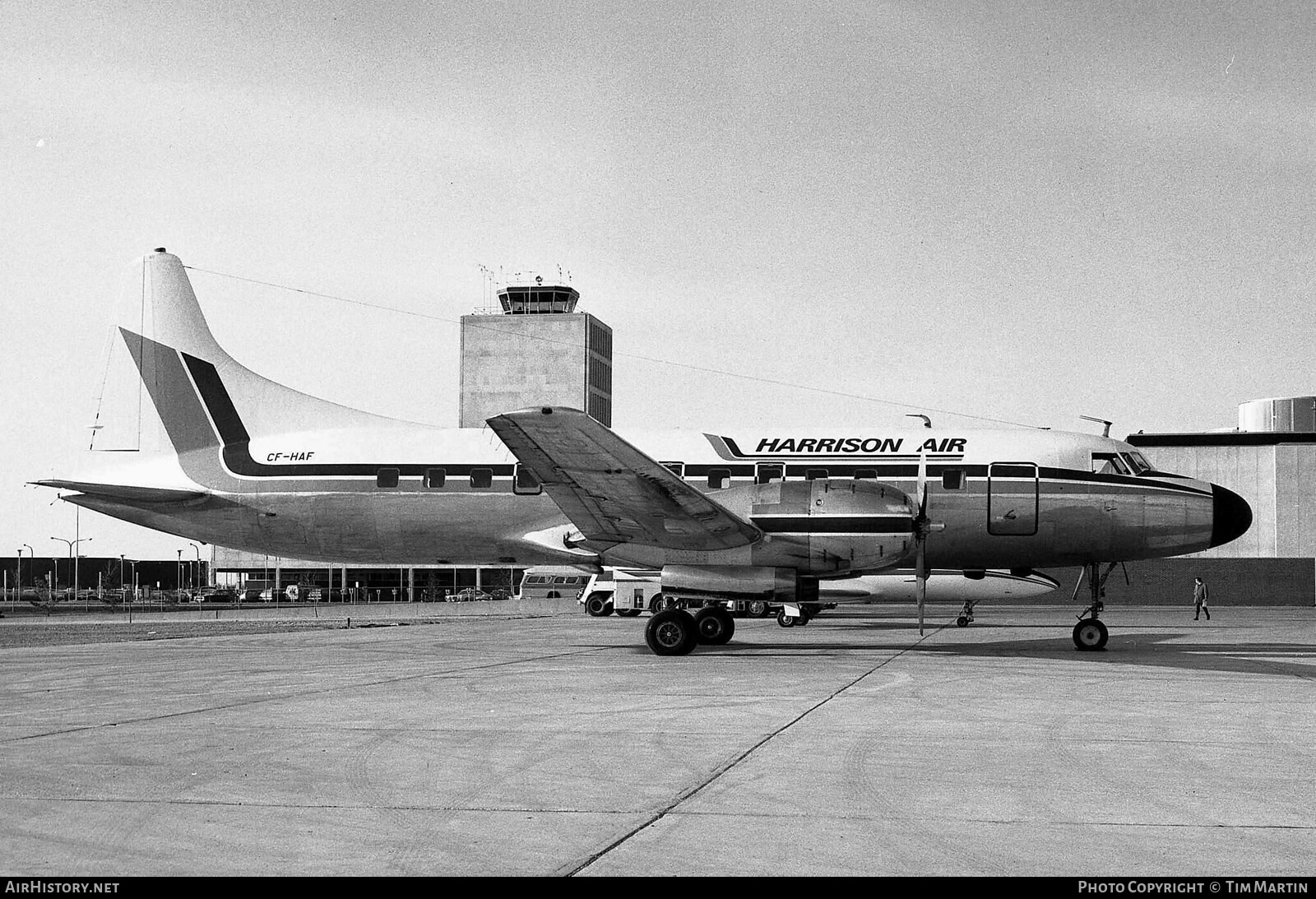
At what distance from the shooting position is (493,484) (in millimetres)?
22375

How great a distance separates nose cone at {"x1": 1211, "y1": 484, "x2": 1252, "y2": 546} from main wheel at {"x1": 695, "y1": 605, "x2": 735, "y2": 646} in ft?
29.9

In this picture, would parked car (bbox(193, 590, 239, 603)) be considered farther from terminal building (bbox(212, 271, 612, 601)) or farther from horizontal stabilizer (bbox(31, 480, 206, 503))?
horizontal stabilizer (bbox(31, 480, 206, 503))

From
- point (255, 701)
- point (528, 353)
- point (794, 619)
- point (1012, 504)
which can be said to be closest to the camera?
point (255, 701)

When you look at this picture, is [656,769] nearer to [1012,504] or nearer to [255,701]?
[255,701]

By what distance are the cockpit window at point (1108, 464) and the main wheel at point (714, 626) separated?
292 inches

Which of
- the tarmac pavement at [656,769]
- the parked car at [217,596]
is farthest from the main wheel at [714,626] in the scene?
the parked car at [217,596]

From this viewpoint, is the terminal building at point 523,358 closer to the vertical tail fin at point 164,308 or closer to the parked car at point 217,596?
the parked car at point 217,596

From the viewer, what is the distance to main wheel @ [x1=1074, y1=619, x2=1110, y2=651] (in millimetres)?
21469

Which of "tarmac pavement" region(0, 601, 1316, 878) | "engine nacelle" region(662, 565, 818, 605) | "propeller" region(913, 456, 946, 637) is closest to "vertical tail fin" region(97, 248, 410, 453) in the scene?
"tarmac pavement" region(0, 601, 1316, 878)

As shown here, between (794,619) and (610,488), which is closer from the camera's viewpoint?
(610,488)

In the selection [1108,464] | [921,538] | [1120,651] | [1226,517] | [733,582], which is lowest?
[1120,651]

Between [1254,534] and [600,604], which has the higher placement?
[1254,534]

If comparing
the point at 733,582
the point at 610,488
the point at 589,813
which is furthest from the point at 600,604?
the point at 589,813

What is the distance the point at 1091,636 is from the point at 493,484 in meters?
11.3
